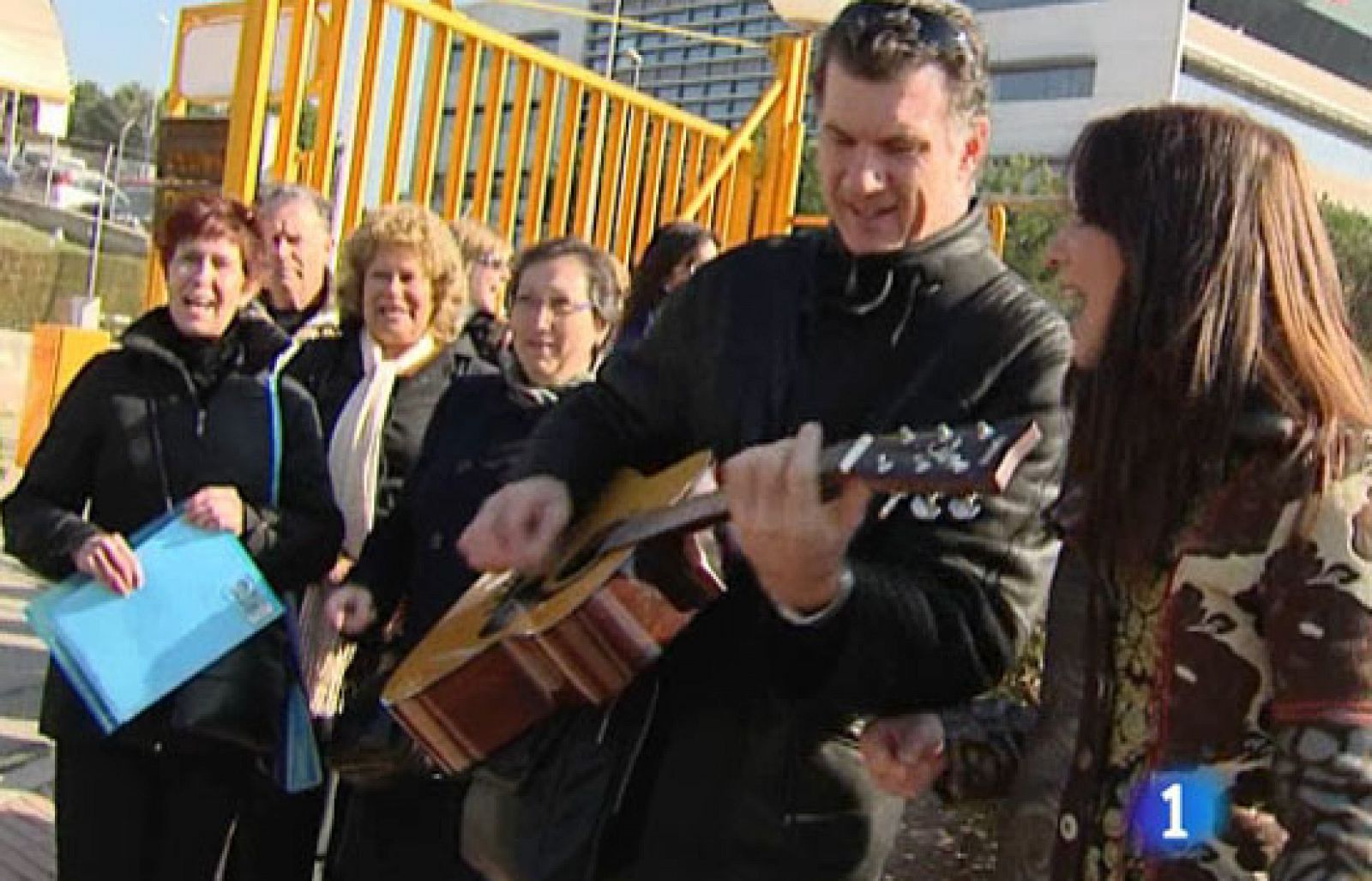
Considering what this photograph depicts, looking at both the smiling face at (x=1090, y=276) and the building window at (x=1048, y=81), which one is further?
the building window at (x=1048, y=81)

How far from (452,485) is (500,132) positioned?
404cm

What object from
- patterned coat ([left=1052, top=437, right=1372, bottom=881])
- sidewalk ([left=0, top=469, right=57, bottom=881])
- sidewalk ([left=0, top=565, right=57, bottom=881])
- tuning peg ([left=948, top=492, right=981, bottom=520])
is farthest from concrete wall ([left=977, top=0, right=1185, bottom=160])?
patterned coat ([left=1052, top=437, right=1372, bottom=881])

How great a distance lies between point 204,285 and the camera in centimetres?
343

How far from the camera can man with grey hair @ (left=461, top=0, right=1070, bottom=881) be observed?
1.92 m

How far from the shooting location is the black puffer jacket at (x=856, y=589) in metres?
1.91

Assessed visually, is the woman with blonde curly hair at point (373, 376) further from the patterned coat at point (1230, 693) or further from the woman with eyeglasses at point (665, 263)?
the patterned coat at point (1230, 693)

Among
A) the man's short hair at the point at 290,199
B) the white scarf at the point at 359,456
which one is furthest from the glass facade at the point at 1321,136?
the white scarf at the point at 359,456

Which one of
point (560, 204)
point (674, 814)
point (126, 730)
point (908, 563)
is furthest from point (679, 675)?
point (560, 204)

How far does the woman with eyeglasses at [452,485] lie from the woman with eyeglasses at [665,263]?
3.73ft

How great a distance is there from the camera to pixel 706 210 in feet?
28.0

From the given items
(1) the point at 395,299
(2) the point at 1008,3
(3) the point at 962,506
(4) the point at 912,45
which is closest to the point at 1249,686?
(3) the point at 962,506

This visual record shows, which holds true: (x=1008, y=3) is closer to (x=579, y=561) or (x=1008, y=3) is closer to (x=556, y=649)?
(x=579, y=561)

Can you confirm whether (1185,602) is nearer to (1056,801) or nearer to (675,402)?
(1056,801)

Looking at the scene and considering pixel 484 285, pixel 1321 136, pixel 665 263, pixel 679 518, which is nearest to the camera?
pixel 679 518
